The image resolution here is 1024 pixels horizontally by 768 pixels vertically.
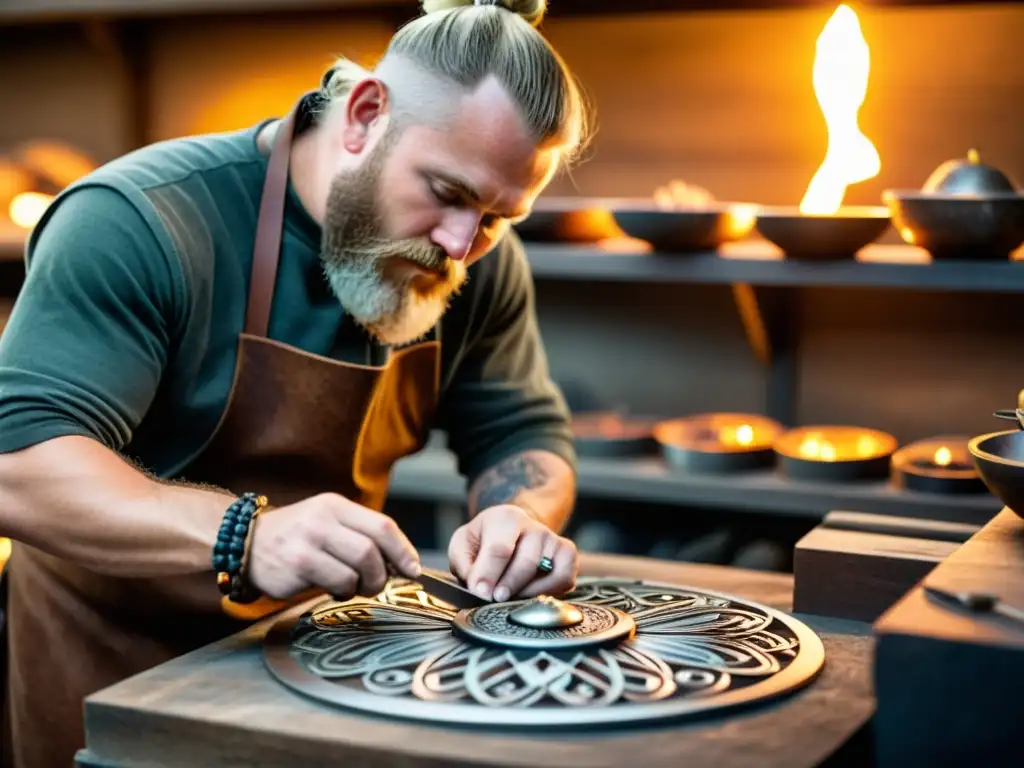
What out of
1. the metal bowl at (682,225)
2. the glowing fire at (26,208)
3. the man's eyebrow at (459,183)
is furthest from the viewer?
the glowing fire at (26,208)

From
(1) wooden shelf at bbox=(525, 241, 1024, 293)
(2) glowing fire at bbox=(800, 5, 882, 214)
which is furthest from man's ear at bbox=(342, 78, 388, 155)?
(2) glowing fire at bbox=(800, 5, 882, 214)

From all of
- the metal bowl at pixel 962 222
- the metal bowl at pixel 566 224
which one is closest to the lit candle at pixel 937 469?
the metal bowl at pixel 962 222

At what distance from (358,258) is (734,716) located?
0.89 metres

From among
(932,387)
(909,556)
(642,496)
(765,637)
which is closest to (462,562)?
(765,637)

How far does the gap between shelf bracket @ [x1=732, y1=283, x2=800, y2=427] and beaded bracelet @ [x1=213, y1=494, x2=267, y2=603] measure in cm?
186

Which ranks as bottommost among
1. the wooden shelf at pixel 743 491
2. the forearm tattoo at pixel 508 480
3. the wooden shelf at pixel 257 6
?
the wooden shelf at pixel 743 491

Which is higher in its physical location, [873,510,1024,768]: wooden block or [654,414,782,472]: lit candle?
[873,510,1024,768]: wooden block

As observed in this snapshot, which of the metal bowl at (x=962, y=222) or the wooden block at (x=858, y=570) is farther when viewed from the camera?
the metal bowl at (x=962, y=222)

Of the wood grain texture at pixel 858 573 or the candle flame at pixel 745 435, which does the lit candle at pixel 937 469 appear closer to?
the candle flame at pixel 745 435

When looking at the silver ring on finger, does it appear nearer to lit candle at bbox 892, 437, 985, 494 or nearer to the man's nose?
the man's nose

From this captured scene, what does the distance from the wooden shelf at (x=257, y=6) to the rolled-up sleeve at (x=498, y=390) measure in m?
1.00

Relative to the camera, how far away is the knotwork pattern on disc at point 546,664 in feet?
4.50

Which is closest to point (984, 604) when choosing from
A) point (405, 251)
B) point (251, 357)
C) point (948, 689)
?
point (948, 689)

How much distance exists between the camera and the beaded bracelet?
63.8 inches
